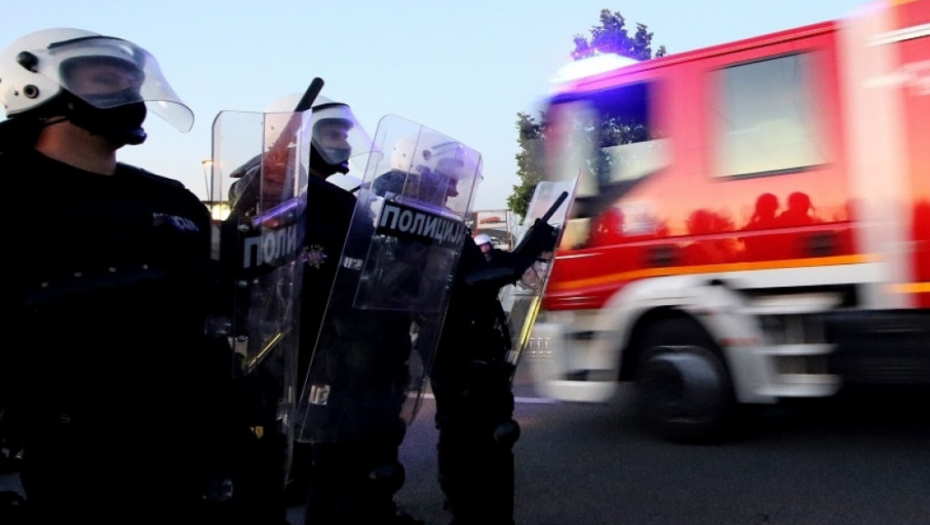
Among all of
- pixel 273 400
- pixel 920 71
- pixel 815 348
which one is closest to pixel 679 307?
pixel 815 348

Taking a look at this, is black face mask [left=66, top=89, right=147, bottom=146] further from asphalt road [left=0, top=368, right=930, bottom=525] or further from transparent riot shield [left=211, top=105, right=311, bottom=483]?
asphalt road [left=0, top=368, right=930, bottom=525]

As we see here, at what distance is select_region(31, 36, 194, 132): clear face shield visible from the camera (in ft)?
6.02

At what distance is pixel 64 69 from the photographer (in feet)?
6.03

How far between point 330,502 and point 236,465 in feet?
3.44

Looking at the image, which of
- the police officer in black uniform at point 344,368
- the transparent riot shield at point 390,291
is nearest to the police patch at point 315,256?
the police officer in black uniform at point 344,368

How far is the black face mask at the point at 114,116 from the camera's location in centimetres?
183

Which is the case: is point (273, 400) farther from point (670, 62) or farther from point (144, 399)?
point (670, 62)

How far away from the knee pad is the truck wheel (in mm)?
2419

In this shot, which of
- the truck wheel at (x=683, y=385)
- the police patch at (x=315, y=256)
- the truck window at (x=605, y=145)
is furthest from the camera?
the truck window at (x=605, y=145)

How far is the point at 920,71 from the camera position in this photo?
476 cm

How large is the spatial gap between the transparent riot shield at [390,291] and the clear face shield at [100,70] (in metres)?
0.69

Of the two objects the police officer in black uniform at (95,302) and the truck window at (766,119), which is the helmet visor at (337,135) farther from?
the truck window at (766,119)

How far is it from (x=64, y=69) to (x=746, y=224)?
4.17 metres

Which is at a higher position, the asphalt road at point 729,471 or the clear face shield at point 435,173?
the clear face shield at point 435,173
